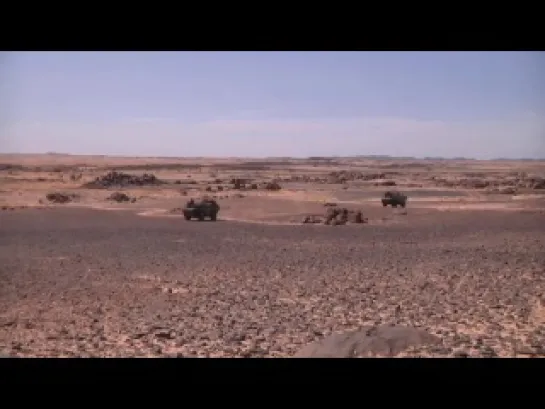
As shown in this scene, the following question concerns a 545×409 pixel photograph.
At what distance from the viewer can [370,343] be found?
270 inches

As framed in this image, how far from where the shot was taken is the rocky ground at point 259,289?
768 cm

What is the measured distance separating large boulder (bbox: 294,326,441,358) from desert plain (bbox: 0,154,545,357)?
6 cm

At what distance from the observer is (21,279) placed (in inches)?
460

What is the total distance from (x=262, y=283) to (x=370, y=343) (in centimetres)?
480

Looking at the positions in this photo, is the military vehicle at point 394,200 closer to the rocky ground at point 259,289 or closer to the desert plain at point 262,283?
the desert plain at point 262,283

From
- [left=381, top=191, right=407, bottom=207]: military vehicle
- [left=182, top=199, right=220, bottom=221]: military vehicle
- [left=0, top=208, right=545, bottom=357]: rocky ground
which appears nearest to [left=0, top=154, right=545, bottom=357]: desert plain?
[left=0, top=208, right=545, bottom=357]: rocky ground

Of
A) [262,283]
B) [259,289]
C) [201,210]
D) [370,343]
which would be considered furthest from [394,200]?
[370,343]

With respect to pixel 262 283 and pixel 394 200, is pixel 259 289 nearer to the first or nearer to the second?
pixel 262 283

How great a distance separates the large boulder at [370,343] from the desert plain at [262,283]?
6cm
